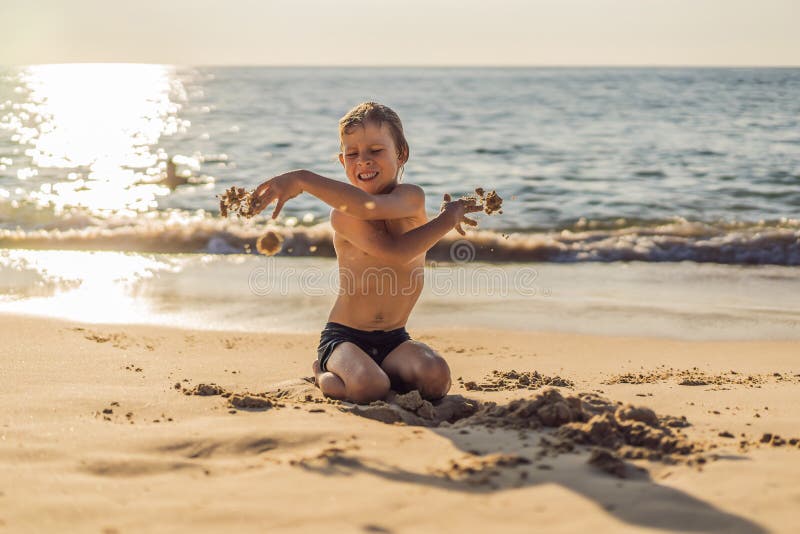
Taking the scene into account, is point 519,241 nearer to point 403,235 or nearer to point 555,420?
point 403,235

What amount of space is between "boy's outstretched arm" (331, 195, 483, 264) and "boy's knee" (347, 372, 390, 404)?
0.53 metres

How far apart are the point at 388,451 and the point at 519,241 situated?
24.3ft

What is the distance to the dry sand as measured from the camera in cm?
209

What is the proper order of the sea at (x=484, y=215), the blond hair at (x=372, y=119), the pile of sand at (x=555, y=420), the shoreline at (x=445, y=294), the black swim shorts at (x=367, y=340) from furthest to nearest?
the sea at (x=484, y=215), the shoreline at (x=445, y=294), the black swim shorts at (x=367, y=340), the blond hair at (x=372, y=119), the pile of sand at (x=555, y=420)

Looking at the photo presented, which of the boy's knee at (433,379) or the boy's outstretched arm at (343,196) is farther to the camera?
the boy's knee at (433,379)

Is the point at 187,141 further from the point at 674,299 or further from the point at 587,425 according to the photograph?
the point at 587,425

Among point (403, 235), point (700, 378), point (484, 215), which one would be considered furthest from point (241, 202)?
point (484, 215)

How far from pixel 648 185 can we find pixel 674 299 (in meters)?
7.55

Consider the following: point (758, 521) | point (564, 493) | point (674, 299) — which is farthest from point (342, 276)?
point (674, 299)

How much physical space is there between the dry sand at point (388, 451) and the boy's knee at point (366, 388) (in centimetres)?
13

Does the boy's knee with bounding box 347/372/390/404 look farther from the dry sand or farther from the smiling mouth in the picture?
the smiling mouth

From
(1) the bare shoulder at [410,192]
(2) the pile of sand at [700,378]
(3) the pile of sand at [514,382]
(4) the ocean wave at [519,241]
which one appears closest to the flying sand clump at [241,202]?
(1) the bare shoulder at [410,192]

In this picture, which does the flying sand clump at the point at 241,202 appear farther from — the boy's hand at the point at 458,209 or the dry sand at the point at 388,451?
the boy's hand at the point at 458,209

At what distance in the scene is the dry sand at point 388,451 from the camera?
2094mm
